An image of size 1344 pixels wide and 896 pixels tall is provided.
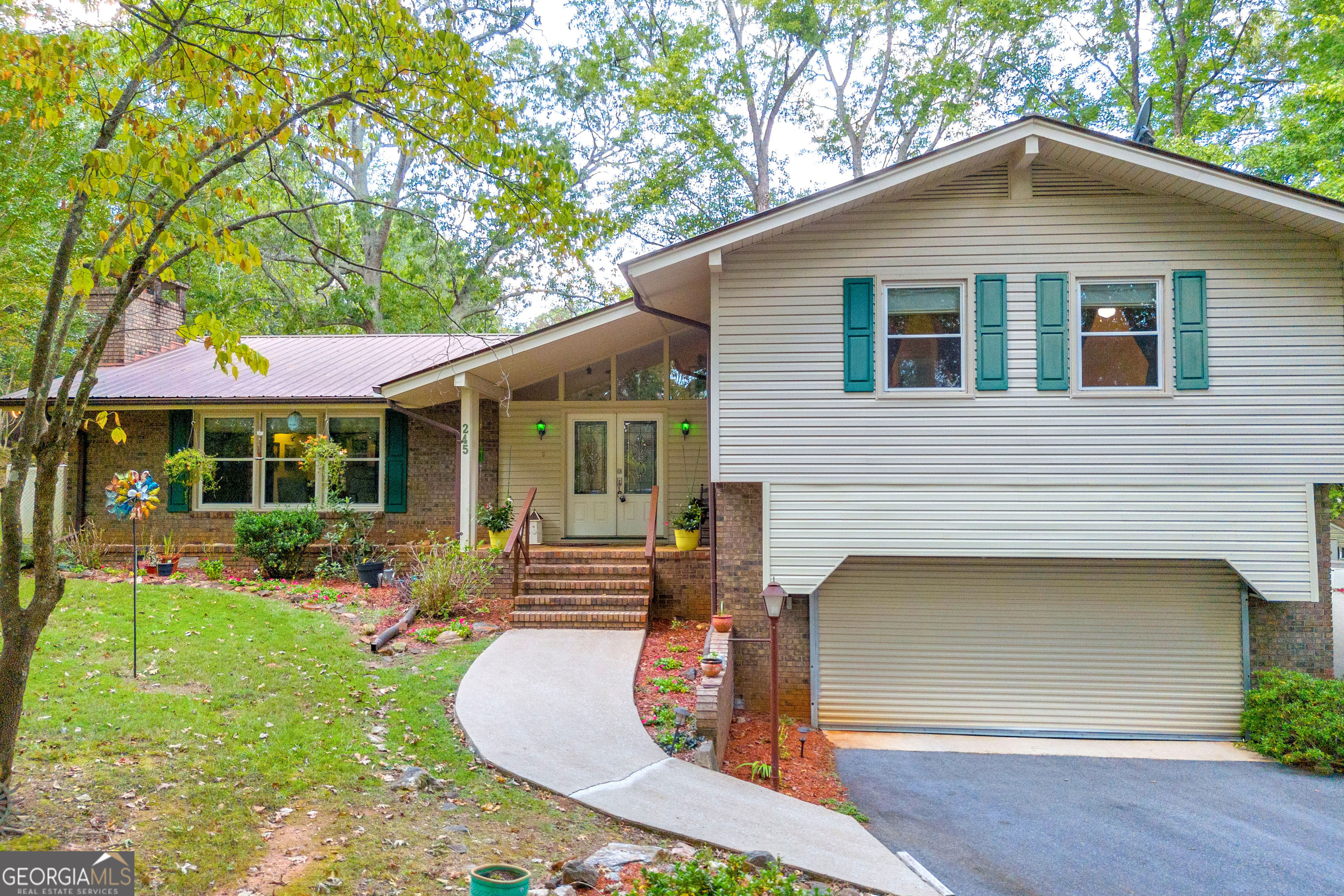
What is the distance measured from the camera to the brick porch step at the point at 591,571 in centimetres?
1030

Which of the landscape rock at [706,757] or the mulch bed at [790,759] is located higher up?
the landscape rock at [706,757]

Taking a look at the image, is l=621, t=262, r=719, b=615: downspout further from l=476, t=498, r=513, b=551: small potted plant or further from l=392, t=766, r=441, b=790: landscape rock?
l=392, t=766, r=441, b=790: landscape rock

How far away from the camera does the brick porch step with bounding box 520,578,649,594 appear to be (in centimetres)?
1009

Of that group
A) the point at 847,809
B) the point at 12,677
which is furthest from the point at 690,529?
the point at 12,677

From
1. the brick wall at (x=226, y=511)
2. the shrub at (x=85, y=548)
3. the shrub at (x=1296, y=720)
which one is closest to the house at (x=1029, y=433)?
the shrub at (x=1296, y=720)

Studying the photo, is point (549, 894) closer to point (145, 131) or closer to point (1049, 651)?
point (145, 131)

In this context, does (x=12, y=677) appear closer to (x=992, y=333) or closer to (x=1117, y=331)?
(x=992, y=333)

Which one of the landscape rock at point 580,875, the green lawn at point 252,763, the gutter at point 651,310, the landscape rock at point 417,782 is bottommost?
the landscape rock at point 580,875

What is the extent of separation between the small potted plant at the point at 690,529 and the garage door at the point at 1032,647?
7.66ft

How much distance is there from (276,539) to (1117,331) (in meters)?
11.6

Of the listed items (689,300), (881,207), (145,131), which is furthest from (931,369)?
(145,131)

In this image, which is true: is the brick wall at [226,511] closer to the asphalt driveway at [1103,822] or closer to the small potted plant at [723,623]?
the small potted plant at [723,623]

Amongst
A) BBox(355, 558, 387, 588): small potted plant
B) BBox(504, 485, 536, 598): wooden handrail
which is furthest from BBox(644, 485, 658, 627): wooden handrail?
BBox(355, 558, 387, 588): small potted plant

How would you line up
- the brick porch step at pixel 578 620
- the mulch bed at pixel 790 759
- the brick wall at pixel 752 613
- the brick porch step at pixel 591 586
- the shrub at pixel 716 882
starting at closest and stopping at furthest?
the shrub at pixel 716 882, the mulch bed at pixel 790 759, the brick wall at pixel 752 613, the brick porch step at pixel 578 620, the brick porch step at pixel 591 586
